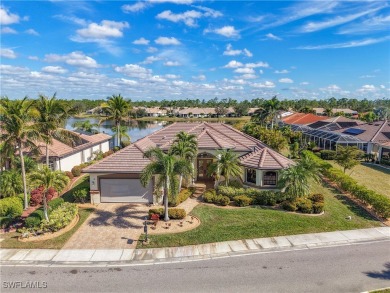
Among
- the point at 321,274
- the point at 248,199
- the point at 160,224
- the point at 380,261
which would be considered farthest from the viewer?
the point at 248,199

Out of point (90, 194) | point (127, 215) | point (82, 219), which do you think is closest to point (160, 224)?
point (127, 215)

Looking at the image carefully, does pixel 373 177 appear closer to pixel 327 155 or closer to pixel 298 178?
pixel 327 155

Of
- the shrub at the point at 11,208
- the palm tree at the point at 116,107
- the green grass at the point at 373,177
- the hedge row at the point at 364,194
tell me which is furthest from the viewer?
the palm tree at the point at 116,107

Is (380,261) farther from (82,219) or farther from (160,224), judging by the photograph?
(82,219)

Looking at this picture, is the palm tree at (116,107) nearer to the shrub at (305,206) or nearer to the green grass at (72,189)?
the green grass at (72,189)

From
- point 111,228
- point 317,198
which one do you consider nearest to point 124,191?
point 111,228

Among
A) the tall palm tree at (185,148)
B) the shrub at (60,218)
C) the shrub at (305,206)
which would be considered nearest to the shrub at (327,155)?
the shrub at (305,206)
